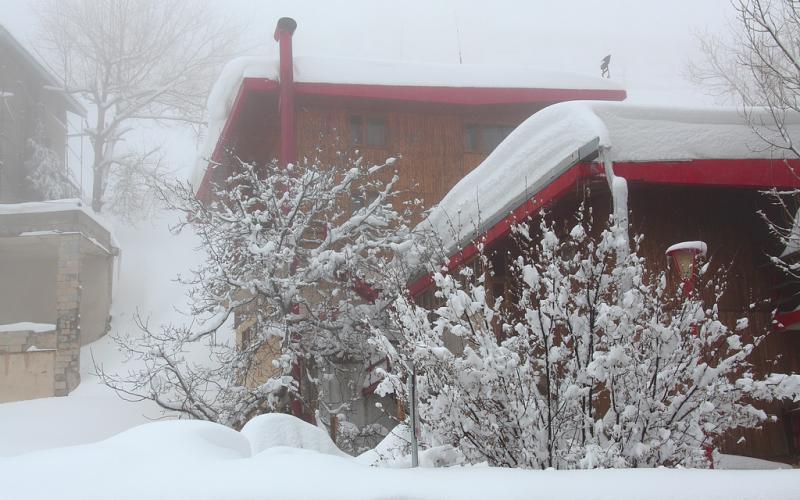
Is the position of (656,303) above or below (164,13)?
below

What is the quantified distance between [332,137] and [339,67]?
152 centimetres

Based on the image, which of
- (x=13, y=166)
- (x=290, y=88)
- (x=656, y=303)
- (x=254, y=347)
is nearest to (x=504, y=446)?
(x=656, y=303)

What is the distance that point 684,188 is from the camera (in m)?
8.12

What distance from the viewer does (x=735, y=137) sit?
311 inches

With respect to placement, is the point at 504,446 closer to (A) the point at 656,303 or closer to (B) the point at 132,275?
(A) the point at 656,303

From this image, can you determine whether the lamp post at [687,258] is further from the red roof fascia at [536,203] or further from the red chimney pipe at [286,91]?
the red chimney pipe at [286,91]

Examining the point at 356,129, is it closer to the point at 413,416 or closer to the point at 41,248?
the point at 41,248

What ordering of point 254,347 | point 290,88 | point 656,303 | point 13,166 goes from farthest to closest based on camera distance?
point 13,166
point 290,88
point 254,347
point 656,303

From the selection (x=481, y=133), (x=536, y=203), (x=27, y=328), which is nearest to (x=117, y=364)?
(x=27, y=328)

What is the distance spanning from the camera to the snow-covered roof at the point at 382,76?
15.8m

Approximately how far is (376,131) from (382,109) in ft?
1.52

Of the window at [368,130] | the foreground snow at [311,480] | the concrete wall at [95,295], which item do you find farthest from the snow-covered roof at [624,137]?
the concrete wall at [95,295]

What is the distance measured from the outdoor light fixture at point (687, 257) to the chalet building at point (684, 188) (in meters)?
1.48

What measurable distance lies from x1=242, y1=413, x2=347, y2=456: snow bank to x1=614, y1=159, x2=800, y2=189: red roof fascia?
3.70 meters
